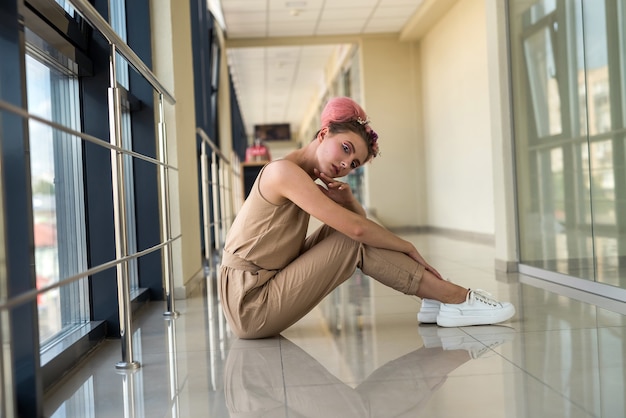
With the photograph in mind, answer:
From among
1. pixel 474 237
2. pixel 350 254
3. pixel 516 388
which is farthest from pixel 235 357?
pixel 474 237

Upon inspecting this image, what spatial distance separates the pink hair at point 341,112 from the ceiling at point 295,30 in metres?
5.53

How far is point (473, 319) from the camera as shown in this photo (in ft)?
6.91

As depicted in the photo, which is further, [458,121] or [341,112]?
[458,121]

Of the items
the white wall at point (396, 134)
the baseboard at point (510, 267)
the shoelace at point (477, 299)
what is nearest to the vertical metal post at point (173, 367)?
the shoelace at point (477, 299)

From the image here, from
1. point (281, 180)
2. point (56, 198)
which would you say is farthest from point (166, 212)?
point (281, 180)

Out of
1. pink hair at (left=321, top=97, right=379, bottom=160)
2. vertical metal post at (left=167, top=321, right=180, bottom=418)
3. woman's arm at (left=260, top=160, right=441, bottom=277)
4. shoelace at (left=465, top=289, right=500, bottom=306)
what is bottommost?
vertical metal post at (left=167, top=321, right=180, bottom=418)

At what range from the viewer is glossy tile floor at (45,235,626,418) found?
4.49 ft

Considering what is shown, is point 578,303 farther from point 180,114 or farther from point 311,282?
point 180,114

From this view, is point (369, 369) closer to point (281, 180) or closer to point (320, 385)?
point (320, 385)

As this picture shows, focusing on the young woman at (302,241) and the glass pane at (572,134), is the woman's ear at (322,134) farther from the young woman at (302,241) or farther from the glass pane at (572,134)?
the glass pane at (572,134)

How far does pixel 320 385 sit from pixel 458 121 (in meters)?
5.98

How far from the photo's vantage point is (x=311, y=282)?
1990 millimetres

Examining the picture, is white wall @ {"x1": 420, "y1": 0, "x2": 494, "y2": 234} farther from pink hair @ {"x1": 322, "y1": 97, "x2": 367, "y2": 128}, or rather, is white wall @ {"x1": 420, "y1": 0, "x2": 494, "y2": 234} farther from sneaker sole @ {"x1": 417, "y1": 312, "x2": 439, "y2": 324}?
pink hair @ {"x1": 322, "y1": 97, "x2": 367, "y2": 128}

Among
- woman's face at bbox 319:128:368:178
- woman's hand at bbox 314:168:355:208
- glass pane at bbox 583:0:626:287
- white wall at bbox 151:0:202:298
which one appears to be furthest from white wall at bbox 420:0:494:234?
woman's face at bbox 319:128:368:178
